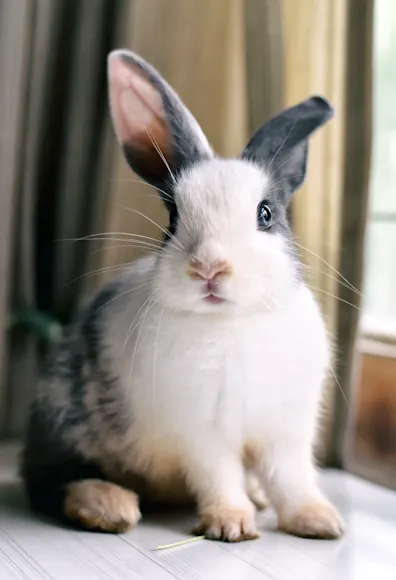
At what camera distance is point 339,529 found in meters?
1.02

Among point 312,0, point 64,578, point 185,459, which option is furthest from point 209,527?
point 312,0

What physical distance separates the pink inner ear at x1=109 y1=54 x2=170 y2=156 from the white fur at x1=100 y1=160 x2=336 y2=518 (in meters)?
0.09

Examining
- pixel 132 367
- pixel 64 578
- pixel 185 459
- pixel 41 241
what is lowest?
pixel 64 578

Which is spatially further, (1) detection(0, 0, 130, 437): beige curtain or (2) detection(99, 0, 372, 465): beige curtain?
(1) detection(0, 0, 130, 437): beige curtain

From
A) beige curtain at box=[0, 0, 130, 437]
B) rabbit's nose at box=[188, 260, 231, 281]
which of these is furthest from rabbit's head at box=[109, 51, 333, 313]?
beige curtain at box=[0, 0, 130, 437]

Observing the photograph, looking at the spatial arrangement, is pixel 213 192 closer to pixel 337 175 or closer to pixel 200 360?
pixel 200 360

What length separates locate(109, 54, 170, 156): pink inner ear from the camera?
3.46 ft

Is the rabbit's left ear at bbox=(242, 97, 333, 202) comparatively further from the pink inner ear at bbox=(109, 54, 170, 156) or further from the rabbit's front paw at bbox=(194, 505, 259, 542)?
the rabbit's front paw at bbox=(194, 505, 259, 542)

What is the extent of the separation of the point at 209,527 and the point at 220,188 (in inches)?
16.6

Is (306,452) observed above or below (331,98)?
below

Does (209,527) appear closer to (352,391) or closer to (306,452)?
(306,452)

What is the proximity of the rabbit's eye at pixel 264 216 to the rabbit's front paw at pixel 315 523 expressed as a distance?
370mm

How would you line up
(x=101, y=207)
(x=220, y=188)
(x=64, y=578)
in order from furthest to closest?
(x=101, y=207)
(x=220, y=188)
(x=64, y=578)

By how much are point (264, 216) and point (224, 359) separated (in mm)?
187
